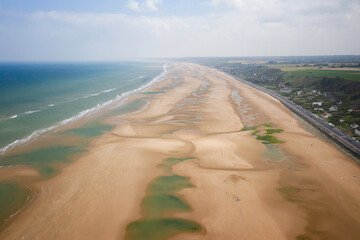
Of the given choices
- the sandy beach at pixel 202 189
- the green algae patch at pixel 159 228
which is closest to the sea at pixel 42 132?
the sandy beach at pixel 202 189

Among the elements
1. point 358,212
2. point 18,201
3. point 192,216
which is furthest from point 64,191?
point 358,212

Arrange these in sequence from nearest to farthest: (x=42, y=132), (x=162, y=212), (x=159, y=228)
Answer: (x=159, y=228) → (x=162, y=212) → (x=42, y=132)

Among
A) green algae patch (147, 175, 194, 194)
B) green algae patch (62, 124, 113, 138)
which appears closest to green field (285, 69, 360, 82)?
green algae patch (147, 175, 194, 194)

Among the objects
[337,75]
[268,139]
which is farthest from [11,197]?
[337,75]

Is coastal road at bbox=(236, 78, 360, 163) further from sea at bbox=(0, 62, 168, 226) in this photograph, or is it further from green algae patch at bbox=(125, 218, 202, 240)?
sea at bbox=(0, 62, 168, 226)

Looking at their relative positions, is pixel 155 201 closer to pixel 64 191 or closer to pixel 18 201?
pixel 64 191

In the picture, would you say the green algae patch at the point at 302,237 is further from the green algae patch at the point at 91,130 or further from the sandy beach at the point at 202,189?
the green algae patch at the point at 91,130

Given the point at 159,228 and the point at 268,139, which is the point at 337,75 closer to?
the point at 268,139
